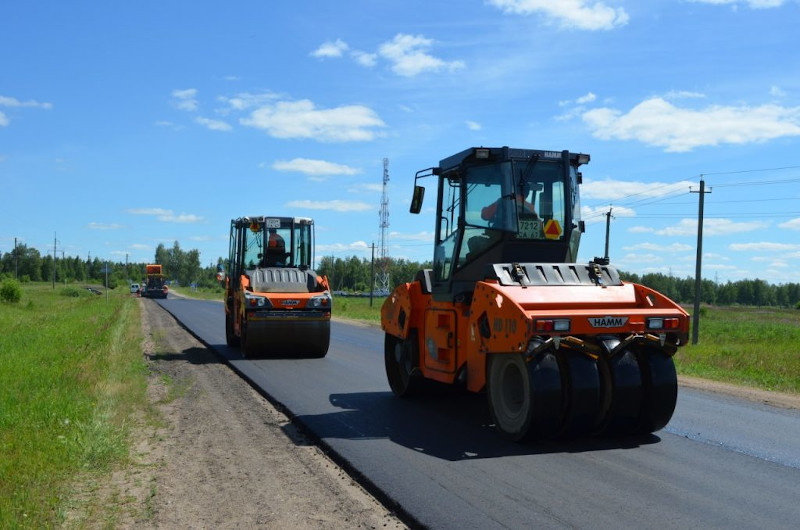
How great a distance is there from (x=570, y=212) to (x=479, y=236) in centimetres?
104

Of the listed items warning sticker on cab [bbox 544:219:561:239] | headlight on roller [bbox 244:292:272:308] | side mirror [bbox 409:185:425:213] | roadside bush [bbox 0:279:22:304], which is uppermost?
side mirror [bbox 409:185:425:213]

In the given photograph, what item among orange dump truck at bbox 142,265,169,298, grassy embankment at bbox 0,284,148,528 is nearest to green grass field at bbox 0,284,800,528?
grassy embankment at bbox 0,284,148,528

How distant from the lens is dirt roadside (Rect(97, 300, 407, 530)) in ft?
16.6

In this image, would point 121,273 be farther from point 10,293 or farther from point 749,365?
point 749,365

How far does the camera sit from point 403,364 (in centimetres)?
992

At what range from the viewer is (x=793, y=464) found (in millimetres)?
6375

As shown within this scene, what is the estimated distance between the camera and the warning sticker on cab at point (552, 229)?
Result: 817 centimetres

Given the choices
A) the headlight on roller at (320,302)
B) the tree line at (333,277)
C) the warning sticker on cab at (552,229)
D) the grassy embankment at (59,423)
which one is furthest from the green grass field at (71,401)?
the tree line at (333,277)

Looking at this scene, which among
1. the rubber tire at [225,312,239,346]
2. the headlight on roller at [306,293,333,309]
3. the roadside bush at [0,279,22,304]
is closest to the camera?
the headlight on roller at [306,293,333,309]

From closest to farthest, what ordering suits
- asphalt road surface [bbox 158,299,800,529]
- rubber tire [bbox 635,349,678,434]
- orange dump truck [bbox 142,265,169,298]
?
1. asphalt road surface [bbox 158,299,800,529]
2. rubber tire [bbox 635,349,678,434]
3. orange dump truck [bbox 142,265,169,298]

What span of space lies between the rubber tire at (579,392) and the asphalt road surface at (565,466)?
22cm

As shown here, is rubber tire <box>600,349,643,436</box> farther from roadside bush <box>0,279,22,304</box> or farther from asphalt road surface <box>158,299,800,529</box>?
roadside bush <box>0,279,22,304</box>

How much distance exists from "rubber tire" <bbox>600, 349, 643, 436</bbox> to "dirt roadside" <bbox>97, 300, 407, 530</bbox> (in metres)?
2.59

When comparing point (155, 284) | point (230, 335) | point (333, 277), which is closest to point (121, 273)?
point (333, 277)
